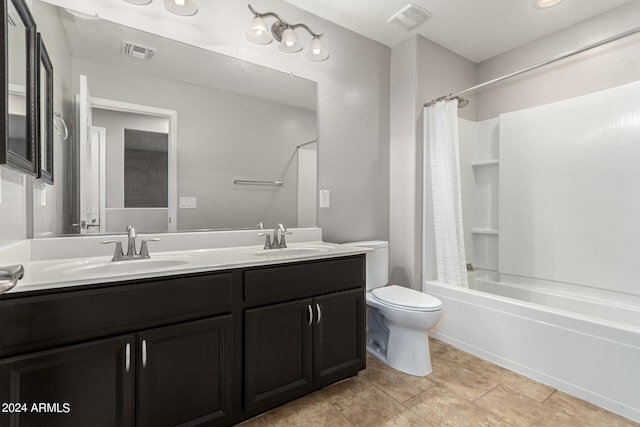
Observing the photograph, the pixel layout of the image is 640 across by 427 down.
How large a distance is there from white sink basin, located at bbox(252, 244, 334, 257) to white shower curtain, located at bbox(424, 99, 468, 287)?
1080 mm

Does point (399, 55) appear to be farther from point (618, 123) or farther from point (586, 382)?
point (586, 382)

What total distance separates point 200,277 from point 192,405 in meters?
0.53

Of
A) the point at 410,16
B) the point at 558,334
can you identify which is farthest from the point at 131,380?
the point at 410,16

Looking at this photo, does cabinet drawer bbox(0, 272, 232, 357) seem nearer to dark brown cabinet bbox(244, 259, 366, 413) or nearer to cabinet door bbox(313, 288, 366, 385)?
dark brown cabinet bbox(244, 259, 366, 413)

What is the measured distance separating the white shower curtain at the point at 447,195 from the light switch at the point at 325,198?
91cm

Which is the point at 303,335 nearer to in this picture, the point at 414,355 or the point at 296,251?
the point at 296,251

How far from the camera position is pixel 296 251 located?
6.00 ft

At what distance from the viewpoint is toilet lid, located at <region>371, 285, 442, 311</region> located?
1.84m

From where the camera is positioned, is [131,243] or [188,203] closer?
[131,243]

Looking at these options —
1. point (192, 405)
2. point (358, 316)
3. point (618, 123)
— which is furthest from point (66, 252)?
point (618, 123)

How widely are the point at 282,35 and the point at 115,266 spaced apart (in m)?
1.71

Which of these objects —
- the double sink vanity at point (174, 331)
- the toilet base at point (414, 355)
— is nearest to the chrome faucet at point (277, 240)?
the double sink vanity at point (174, 331)

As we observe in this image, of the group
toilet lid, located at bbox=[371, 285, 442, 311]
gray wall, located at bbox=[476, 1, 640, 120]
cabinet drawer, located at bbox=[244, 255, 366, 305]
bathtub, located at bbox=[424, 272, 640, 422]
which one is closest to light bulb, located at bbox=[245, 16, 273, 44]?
cabinet drawer, located at bbox=[244, 255, 366, 305]

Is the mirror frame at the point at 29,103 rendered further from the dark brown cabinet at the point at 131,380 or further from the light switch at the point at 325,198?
the light switch at the point at 325,198
